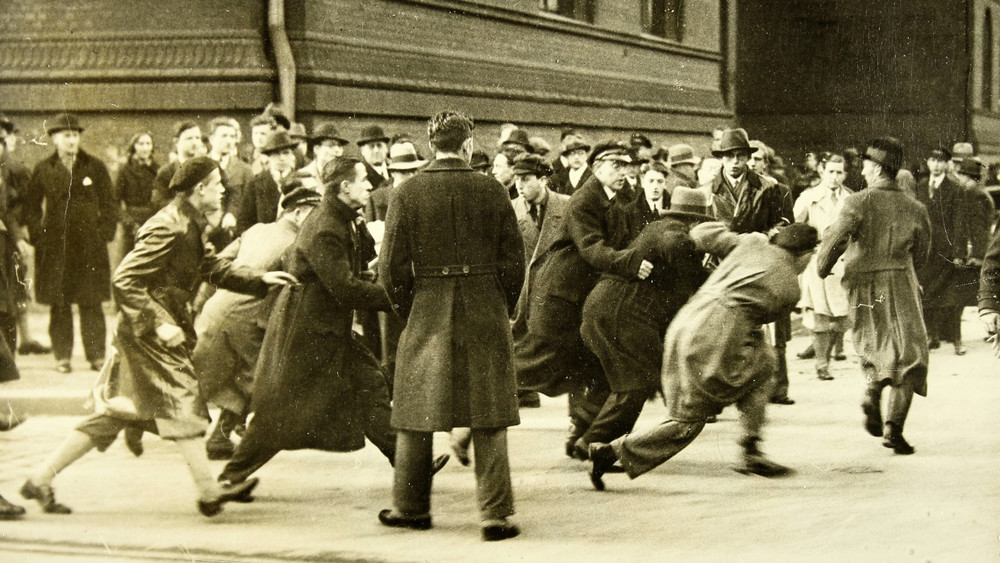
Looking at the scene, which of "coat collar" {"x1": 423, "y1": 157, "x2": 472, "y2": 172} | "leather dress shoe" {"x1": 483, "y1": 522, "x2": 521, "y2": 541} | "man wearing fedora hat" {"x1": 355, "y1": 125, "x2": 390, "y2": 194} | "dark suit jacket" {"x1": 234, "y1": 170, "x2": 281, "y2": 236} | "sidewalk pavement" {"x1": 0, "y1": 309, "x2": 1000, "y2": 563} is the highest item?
"man wearing fedora hat" {"x1": 355, "y1": 125, "x2": 390, "y2": 194}

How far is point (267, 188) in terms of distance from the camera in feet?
34.1

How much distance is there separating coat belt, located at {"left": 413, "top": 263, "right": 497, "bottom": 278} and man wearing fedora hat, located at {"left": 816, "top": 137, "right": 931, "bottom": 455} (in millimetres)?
2850

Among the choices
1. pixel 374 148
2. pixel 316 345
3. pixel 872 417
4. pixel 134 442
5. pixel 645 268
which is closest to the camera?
pixel 316 345

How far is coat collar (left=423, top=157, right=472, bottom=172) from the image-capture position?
6.76 meters

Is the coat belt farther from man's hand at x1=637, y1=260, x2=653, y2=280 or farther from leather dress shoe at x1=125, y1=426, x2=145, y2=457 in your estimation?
leather dress shoe at x1=125, y1=426, x2=145, y2=457

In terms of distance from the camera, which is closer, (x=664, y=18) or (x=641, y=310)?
(x=641, y=310)

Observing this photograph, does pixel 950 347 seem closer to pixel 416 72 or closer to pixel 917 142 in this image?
pixel 416 72

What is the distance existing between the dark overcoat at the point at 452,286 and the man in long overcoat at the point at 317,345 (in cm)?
52

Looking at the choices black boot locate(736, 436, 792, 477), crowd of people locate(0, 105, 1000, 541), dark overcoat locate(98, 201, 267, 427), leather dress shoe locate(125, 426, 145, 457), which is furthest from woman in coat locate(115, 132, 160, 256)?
black boot locate(736, 436, 792, 477)

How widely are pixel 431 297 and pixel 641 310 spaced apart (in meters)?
1.91

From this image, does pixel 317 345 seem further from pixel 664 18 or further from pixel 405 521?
pixel 664 18

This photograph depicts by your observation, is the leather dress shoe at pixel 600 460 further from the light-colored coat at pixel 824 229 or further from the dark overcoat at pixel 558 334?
the light-colored coat at pixel 824 229

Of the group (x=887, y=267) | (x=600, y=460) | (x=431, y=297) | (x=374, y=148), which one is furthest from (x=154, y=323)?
(x=374, y=148)

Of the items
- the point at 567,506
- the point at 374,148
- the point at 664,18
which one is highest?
the point at 664,18
